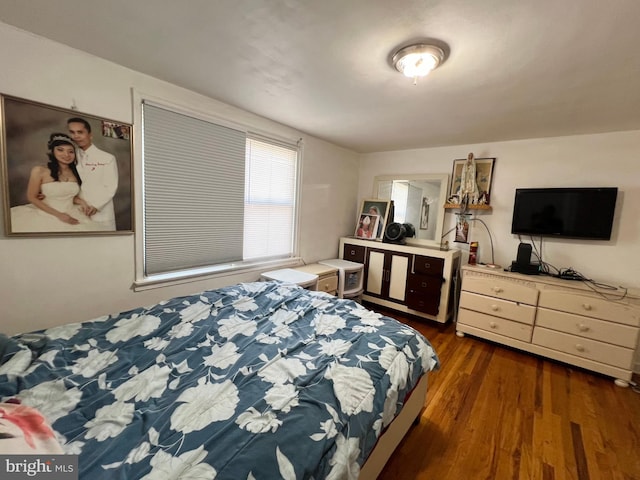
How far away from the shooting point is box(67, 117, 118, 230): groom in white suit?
5.48 ft

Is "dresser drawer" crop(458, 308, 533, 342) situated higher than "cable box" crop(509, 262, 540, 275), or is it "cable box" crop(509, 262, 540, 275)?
"cable box" crop(509, 262, 540, 275)

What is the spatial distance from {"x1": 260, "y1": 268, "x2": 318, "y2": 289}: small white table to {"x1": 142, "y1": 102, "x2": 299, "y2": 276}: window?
0.70 feet

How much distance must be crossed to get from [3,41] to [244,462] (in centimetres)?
233

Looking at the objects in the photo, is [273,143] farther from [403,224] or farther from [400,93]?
[403,224]

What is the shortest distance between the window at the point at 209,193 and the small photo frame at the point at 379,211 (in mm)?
1311

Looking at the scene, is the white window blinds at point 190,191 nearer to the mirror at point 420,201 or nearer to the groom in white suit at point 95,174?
the groom in white suit at point 95,174

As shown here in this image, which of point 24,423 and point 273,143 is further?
point 273,143

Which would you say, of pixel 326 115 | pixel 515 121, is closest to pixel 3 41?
pixel 326 115

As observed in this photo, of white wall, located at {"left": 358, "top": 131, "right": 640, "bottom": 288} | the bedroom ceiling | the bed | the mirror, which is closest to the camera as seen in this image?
the bed

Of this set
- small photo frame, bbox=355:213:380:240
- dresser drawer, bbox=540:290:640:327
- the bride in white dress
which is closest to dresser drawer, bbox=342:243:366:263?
small photo frame, bbox=355:213:380:240

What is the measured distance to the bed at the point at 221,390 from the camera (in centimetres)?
79

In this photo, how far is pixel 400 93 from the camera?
6.39ft

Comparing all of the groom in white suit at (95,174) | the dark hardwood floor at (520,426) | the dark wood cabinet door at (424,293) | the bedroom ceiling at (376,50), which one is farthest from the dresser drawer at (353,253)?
the groom in white suit at (95,174)

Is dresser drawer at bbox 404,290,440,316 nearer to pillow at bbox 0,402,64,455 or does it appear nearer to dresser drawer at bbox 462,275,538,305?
dresser drawer at bbox 462,275,538,305
